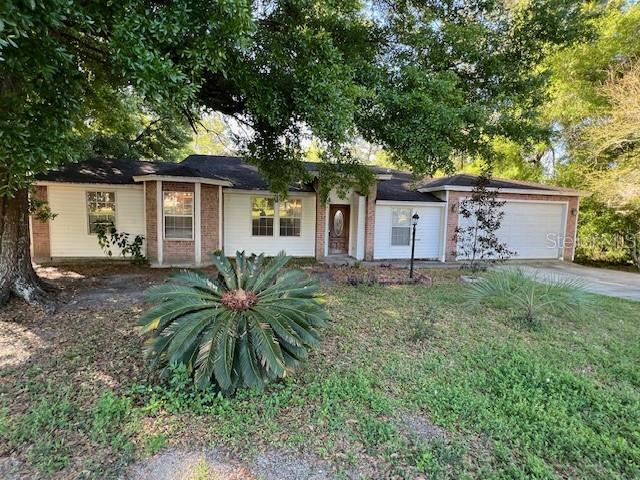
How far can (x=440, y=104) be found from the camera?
5.42 meters

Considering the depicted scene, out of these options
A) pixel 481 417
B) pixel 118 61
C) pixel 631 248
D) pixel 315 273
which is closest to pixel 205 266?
pixel 315 273

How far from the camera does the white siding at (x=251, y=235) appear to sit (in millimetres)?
12203

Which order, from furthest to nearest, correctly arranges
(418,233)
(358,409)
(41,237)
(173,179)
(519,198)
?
(519,198), (418,233), (41,237), (173,179), (358,409)

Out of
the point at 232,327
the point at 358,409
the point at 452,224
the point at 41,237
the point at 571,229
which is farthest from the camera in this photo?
the point at 571,229

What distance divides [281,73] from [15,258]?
5.86 meters

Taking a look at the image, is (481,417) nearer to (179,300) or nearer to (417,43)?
(179,300)

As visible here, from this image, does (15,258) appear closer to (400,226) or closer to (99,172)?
(99,172)

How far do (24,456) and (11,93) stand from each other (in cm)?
406

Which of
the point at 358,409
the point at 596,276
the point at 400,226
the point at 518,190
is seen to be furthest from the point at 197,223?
the point at 596,276

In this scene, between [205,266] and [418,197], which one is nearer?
[205,266]

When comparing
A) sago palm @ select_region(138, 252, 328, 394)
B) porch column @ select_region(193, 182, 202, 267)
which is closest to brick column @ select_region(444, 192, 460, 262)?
porch column @ select_region(193, 182, 202, 267)

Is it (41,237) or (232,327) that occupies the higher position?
(41,237)

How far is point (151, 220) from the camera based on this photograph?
10500 millimetres

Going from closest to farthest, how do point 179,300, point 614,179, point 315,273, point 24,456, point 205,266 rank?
point 24,456 < point 179,300 < point 315,273 < point 205,266 < point 614,179
